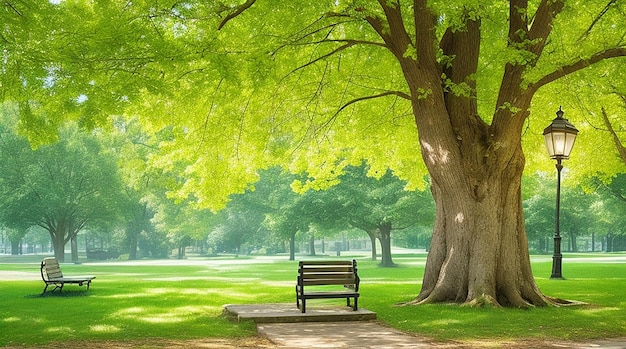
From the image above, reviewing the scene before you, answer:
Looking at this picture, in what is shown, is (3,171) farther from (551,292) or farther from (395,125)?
(551,292)

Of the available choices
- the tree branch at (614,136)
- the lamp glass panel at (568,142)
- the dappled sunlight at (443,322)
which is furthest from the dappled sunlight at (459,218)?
the tree branch at (614,136)

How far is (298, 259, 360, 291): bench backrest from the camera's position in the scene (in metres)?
13.0

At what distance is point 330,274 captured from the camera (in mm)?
13125

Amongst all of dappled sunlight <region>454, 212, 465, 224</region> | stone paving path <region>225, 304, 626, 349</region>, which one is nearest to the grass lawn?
stone paving path <region>225, 304, 626, 349</region>

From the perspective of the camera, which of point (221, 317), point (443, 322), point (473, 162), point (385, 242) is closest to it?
point (443, 322)

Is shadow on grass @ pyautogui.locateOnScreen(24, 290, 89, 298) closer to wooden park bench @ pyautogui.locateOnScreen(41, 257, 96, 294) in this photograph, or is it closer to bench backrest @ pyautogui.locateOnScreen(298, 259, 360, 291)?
wooden park bench @ pyautogui.locateOnScreen(41, 257, 96, 294)

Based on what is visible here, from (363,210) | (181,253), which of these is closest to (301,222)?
(363,210)

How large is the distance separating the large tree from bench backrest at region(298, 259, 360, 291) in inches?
105

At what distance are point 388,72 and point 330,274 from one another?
26.8 feet

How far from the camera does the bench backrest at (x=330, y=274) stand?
12961 mm

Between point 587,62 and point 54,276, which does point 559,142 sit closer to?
point 587,62

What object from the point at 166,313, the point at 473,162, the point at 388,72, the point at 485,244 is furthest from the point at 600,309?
the point at 166,313

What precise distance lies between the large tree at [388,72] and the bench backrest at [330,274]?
2.67m

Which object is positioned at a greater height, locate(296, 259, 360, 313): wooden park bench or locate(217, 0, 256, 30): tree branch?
locate(217, 0, 256, 30): tree branch
